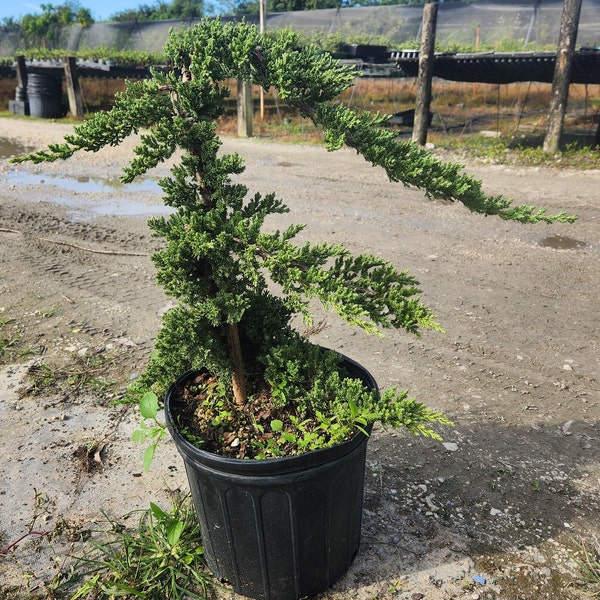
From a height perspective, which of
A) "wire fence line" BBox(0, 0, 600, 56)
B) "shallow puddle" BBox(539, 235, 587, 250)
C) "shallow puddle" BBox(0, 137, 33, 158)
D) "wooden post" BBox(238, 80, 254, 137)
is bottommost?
"shallow puddle" BBox(539, 235, 587, 250)

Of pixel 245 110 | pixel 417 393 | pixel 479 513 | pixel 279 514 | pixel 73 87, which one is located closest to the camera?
pixel 279 514

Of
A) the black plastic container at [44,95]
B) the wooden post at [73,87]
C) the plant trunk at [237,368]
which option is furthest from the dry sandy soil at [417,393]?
the black plastic container at [44,95]

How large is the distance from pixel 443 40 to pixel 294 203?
48.3 ft

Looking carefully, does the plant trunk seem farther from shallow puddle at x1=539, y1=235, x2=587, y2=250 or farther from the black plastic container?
the black plastic container

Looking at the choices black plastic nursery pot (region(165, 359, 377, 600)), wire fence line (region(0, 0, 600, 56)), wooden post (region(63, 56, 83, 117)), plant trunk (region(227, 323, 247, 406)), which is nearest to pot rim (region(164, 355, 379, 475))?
black plastic nursery pot (region(165, 359, 377, 600))

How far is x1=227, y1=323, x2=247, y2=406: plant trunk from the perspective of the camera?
2.44 m

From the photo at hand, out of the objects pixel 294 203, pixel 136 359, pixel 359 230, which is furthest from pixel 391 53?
pixel 136 359

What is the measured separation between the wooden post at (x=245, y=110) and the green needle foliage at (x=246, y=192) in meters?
11.6

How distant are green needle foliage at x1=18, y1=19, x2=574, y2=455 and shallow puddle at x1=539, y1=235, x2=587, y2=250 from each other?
471 cm

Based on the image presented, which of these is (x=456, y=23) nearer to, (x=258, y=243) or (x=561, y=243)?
(x=561, y=243)

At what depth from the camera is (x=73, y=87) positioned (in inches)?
666

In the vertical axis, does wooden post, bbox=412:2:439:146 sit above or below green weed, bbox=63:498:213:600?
above

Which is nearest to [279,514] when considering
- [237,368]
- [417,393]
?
[237,368]

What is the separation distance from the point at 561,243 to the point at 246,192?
5.35 metres
